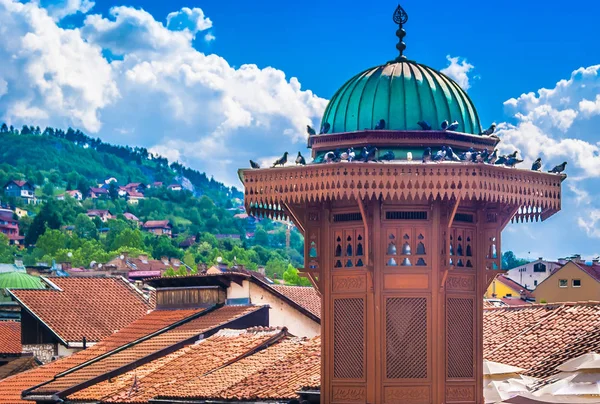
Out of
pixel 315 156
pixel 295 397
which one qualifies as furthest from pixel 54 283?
pixel 315 156

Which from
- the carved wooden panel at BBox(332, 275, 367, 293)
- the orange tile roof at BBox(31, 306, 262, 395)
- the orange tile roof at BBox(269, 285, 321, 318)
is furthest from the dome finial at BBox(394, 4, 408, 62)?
the orange tile roof at BBox(269, 285, 321, 318)

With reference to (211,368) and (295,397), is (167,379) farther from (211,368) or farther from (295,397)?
(295,397)

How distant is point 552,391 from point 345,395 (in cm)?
487

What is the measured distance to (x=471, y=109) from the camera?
19141mm

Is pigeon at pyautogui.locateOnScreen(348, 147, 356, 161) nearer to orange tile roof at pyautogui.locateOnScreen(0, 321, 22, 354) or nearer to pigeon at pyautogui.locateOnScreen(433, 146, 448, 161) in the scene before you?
pigeon at pyautogui.locateOnScreen(433, 146, 448, 161)

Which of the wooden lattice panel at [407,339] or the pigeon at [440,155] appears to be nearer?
the pigeon at [440,155]

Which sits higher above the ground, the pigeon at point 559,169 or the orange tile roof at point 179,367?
the pigeon at point 559,169

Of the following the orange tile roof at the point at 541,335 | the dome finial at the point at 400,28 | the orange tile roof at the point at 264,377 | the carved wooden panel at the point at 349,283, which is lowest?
the orange tile roof at the point at 264,377

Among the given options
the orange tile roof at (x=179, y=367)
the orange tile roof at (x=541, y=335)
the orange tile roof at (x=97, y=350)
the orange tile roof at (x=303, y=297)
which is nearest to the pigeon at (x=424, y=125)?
the orange tile roof at (x=541, y=335)

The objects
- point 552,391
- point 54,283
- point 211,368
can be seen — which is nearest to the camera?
point 552,391

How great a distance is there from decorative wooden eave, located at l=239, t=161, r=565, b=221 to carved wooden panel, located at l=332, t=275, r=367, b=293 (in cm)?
105

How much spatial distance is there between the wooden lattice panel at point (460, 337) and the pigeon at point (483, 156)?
1.87 meters

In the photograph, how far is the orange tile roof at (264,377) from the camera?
25.1m

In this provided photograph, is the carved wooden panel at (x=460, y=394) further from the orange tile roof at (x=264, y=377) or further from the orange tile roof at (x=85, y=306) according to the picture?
the orange tile roof at (x=85, y=306)
